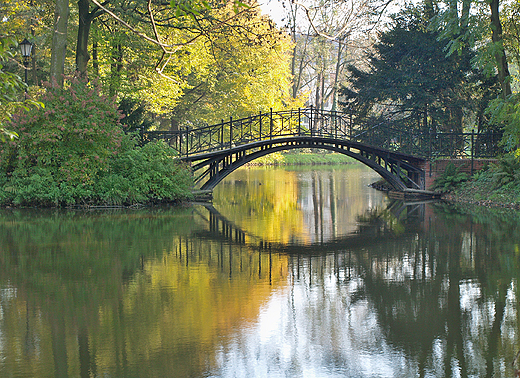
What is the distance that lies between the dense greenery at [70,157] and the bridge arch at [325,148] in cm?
390

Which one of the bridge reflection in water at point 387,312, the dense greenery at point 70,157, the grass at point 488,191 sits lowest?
the bridge reflection in water at point 387,312

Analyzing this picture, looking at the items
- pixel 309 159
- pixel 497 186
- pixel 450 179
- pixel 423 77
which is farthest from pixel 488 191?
pixel 309 159

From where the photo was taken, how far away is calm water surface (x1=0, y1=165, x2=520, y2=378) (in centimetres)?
615

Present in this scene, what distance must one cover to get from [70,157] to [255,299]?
1175 centimetres

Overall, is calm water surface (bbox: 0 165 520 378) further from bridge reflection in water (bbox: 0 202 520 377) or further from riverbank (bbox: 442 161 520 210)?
riverbank (bbox: 442 161 520 210)

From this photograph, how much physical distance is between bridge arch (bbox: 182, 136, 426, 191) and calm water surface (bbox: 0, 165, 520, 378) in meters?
6.87

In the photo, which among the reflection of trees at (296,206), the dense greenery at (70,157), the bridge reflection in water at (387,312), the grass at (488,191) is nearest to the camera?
the bridge reflection in water at (387,312)

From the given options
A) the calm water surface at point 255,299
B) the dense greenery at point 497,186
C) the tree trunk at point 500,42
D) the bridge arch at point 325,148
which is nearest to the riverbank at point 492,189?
the dense greenery at point 497,186

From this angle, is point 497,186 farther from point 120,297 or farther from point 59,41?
point 120,297

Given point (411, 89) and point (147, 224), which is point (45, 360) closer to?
point (147, 224)

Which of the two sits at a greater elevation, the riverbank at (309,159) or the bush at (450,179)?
the riverbank at (309,159)

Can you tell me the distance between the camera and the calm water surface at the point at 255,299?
20.2 feet

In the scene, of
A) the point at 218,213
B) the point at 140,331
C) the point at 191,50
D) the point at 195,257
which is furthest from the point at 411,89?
the point at 140,331

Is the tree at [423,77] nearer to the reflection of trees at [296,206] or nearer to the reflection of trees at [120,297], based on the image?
the reflection of trees at [296,206]
